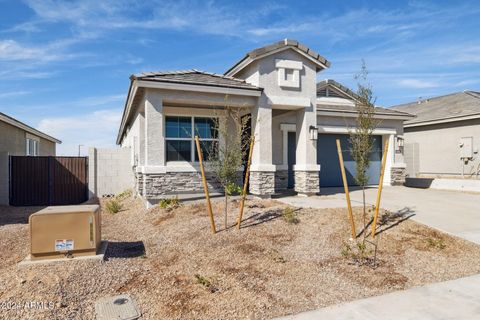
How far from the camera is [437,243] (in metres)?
7.09

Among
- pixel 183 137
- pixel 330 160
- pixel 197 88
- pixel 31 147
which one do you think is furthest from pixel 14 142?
pixel 330 160

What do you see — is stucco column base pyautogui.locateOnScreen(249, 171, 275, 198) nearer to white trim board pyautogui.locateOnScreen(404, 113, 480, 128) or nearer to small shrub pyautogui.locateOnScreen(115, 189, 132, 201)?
small shrub pyautogui.locateOnScreen(115, 189, 132, 201)

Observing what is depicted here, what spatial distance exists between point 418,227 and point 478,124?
13.1 metres

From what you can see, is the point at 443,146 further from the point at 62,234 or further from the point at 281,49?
the point at 62,234

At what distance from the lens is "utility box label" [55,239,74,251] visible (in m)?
5.66

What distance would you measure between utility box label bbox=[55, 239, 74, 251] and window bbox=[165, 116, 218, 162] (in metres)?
5.93

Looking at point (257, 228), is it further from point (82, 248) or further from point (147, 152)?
point (147, 152)

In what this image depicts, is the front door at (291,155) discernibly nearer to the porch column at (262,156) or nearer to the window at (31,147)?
the porch column at (262,156)

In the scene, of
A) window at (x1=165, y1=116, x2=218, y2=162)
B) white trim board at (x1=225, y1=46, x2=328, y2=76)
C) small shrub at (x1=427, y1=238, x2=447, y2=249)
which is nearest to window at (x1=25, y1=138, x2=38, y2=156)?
window at (x1=165, y1=116, x2=218, y2=162)

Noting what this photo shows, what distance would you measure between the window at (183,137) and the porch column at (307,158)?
3351 mm

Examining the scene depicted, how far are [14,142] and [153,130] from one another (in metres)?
11.3

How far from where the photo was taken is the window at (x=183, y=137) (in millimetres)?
11585

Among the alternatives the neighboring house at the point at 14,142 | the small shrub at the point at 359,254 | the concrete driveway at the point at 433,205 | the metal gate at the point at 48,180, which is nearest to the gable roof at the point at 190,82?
the concrete driveway at the point at 433,205

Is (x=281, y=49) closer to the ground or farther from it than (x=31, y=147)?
farther from it
